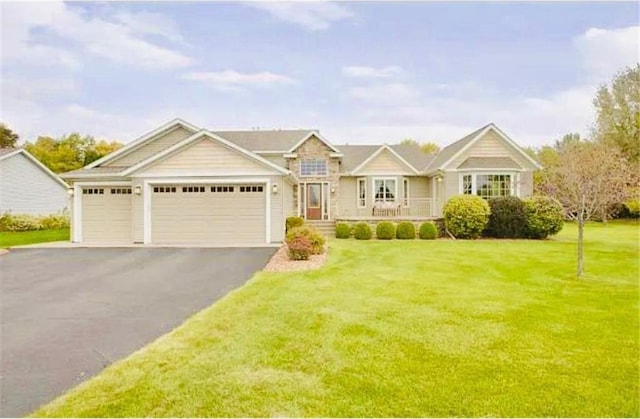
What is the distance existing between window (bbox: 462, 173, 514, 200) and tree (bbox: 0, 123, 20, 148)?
40.2 metres

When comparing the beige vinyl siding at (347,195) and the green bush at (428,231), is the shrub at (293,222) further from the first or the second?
the beige vinyl siding at (347,195)

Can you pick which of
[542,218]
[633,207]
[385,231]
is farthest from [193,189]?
[633,207]

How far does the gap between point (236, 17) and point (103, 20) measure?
2.80 metres

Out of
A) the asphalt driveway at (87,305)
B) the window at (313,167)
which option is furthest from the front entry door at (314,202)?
the asphalt driveway at (87,305)

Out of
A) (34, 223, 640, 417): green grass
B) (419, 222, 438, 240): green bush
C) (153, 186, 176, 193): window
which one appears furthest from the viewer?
(419, 222, 438, 240): green bush

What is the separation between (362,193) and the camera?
2655cm

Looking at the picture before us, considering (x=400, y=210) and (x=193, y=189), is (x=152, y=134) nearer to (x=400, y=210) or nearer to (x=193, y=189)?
(x=193, y=189)

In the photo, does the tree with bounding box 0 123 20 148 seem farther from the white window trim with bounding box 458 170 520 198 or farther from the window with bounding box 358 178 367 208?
the white window trim with bounding box 458 170 520 198

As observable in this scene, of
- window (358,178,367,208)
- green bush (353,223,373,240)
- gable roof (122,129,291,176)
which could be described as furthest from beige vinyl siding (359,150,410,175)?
gable roof (122,129,291,176)

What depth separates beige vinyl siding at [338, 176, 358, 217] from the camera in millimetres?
26594

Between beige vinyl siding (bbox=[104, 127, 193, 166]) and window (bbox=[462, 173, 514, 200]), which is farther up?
beige vinyl siding (bbox=[104, 127, 193, 166])

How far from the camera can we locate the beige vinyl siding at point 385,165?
1027 inches

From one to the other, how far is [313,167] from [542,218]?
12231mm

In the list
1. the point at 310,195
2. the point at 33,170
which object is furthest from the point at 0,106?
the point at 310,195
